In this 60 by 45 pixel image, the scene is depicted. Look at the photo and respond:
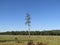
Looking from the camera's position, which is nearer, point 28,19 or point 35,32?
point 28,19

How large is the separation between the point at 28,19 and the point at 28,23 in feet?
5.42

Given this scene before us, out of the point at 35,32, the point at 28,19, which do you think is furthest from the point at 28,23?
the point at 35,32

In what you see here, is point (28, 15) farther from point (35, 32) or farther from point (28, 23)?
point (35, 32)

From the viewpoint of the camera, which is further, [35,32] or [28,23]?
[35,32]

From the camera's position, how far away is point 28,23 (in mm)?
70750

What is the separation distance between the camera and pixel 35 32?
9256cm

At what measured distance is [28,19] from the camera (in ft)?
233

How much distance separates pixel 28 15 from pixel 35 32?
22943mm

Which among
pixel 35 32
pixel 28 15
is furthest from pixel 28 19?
pixel 35 32

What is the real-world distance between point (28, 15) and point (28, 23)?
329 centimetres

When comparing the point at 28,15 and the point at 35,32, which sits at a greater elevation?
the point at 28,15

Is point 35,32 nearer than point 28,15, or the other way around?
Result: point 28,15

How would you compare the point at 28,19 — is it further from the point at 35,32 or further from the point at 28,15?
the point at 35,32

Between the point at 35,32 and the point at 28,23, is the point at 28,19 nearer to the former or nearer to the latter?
the point at 28,23
